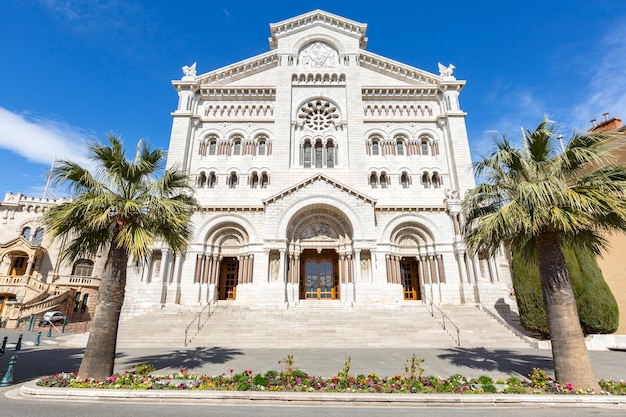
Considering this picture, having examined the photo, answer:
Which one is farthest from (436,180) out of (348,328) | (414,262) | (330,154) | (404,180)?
(348,328)

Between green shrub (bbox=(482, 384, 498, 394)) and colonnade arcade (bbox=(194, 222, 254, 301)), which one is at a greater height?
colonnade arcade (bbox=(194, 222, 254, 301))

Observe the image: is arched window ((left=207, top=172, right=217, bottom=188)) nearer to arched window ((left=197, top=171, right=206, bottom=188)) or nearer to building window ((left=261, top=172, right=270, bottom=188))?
arched window ((left=197, top=171, right=206, bottom=188))

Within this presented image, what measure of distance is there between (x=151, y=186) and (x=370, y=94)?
23.2 metres

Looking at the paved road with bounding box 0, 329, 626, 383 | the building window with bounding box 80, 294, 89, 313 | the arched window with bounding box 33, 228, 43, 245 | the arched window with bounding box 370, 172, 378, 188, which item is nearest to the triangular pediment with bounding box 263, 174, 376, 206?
the arched window with bounding box 370, 172, 378, 188

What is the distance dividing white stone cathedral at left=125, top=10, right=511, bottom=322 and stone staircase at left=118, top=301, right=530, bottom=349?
1748 mm

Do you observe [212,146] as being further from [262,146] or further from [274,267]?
[274,267]

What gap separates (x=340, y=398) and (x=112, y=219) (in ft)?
26.3

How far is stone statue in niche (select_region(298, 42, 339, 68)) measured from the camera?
29281mm

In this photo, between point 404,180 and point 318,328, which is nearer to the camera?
point 318,328

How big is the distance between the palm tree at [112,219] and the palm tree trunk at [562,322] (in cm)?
1043

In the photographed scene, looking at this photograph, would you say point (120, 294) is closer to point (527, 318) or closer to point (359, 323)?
point (359, 323)

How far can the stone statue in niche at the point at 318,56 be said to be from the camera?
29.3 m

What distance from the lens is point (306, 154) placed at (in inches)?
1066

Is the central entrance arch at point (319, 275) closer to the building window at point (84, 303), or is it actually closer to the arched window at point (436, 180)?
the arched window at point (436, 180)
